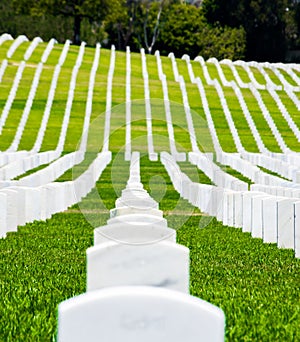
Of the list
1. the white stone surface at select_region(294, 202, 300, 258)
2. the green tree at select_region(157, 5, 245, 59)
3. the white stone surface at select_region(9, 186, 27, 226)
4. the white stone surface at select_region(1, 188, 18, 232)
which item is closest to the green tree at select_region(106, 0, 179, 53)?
the green tree at select_region(157, 5, 245, 59)

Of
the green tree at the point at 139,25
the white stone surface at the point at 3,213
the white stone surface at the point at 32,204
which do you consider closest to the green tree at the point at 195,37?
the green tree at the point at 139,25

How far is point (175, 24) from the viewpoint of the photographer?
325 ft

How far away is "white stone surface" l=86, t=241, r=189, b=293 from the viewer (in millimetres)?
6152

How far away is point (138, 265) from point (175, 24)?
3695 inches

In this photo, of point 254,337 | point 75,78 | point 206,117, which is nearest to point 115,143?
point 206,117

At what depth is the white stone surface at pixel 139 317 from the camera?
4324mm

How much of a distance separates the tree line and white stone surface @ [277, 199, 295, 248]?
78.3m

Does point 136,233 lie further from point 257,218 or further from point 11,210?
point 11,210

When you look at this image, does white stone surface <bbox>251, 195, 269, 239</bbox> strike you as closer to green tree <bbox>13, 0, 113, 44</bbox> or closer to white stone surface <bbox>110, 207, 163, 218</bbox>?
white stone surface <bbox>110, 207, 163, 218</bbox>

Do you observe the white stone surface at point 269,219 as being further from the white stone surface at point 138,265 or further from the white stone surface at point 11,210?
the white stone surface at point 138,265

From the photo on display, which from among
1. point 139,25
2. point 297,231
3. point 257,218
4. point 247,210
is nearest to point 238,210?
point 247,210

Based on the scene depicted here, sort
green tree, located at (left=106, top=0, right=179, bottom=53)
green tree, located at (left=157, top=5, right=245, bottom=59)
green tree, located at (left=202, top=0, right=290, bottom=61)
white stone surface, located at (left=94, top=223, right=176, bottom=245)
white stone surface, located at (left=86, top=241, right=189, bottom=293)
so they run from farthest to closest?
green tree, located at (left=106, top=0, right=179, bottom=53)
green tree, located at (left=157, top=5, right=245, bottom=59)
green tree, located at (left=202, top=0, right=290, bottom=61)
white stone surface, located at (left=94, top=223, right=176, bottom=245)
white stone surface, located at (left=86, top=241, right=189, bottom=293)

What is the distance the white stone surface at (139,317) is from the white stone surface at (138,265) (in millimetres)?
1713

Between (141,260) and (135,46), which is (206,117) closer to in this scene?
(141,260)
